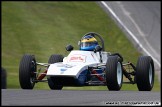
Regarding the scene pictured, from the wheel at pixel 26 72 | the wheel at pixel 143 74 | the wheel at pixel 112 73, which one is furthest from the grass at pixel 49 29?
the wheel at pixel 112 73

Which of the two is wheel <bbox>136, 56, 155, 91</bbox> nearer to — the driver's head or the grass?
the driver's head

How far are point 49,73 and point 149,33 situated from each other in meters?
22.3

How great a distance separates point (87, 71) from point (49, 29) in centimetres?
2027

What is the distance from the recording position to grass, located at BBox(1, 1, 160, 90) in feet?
113

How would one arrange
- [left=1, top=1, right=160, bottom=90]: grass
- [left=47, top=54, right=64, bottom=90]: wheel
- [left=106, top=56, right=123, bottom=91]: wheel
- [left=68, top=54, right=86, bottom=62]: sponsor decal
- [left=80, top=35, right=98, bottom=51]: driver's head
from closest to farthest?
[left=106, top=56, right=123, bottom=91]: wheel, [left=47, top=54, right=64, bottom=90]: wheel, [left=68, top=54, right=86, bottom=62]: sponsor decal, [left=80, top=35, right=98, bottom=51]: driver's head, [left=1, top=1, right=160, bottom=90]: grass

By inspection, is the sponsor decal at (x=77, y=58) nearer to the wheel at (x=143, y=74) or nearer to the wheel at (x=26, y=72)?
the wheel at (x=26, y=72)

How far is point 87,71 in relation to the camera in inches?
760

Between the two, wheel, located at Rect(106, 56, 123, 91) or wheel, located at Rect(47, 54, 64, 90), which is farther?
wheel, located at Rect(47, 54, 64, 90)

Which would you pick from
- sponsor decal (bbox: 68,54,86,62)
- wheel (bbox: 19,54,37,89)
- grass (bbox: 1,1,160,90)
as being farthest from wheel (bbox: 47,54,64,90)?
grass (bbox: 1,1,160,90)

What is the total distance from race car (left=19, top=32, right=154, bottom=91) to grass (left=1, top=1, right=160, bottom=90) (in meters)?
9.99

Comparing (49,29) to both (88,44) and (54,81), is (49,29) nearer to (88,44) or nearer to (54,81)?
(88,44)

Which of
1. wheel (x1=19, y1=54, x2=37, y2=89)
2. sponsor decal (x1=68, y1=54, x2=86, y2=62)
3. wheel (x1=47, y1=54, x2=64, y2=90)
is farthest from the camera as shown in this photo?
sponsor decal (x1=68, y1=54, x2=86, y2=62)

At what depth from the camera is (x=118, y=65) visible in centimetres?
1905

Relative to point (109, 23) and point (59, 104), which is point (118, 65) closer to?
point (59, 104)
